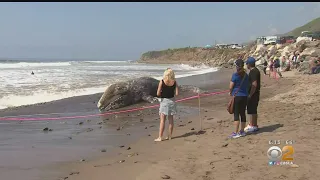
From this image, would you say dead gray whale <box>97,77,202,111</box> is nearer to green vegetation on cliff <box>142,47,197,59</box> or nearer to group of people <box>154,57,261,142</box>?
group of people <box>154,57,261,142</box>

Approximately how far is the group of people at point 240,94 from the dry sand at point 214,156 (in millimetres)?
265

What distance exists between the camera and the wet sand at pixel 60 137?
5.63m

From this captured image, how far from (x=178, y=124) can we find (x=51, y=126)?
331 cm

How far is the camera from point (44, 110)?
12125 mm

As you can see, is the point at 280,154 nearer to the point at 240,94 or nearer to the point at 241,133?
the point at 241,133

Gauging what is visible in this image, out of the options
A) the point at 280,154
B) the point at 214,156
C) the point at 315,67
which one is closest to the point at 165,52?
the point at 315,67

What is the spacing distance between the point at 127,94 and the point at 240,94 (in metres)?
6.83

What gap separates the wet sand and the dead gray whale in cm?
57

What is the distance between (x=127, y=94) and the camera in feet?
43.1

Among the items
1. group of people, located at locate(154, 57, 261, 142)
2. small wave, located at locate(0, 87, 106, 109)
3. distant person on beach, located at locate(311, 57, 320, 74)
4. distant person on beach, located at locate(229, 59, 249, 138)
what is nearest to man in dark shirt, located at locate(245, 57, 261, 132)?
group of people, located at locate(154, 57, 261, 142)

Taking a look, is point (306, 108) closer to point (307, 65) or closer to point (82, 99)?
point (82, 99)

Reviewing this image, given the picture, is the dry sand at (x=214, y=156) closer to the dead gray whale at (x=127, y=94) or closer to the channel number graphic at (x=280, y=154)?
the channel number graphic at (x=280, y=154)

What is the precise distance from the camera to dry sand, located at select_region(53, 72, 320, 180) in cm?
471

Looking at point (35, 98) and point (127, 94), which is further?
point (35, 98)
